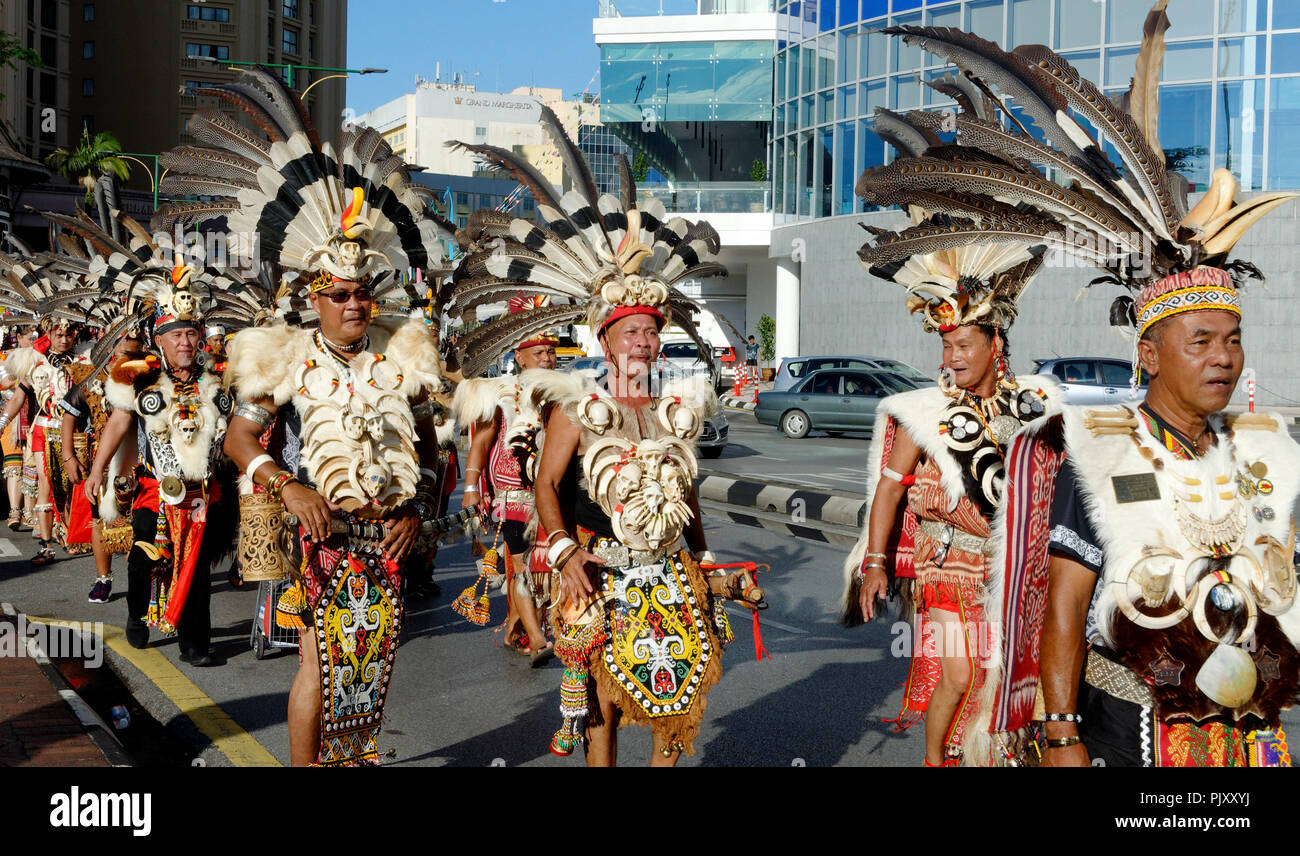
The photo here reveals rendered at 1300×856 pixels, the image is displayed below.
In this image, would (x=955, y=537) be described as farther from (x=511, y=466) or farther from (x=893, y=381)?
(x=893, y=381)

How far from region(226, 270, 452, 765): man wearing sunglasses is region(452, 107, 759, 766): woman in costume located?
485mm

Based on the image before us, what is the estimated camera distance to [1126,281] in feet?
11.3

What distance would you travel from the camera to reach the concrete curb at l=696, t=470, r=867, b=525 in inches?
507

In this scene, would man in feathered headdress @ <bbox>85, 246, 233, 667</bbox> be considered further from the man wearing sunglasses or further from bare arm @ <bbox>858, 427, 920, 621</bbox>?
bare arm @ <bbox>858, 427, 920, 621</bbox>

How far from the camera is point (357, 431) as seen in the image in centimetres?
474

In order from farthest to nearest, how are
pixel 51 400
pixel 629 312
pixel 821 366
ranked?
pixel 821 366
pixel 51 400
pixel 629 312

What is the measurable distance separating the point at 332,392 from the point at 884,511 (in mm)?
2328

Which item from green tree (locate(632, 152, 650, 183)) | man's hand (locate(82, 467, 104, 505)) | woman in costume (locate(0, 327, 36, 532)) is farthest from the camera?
green tree (locate(632, 152, 650, 183))

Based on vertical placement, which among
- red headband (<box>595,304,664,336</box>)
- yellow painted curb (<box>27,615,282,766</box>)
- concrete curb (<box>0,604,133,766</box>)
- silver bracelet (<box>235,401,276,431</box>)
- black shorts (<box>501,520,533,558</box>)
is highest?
red headband (<box>595,304,664,336</box>)

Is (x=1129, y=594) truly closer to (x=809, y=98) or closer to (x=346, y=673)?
(x=346, y=673)

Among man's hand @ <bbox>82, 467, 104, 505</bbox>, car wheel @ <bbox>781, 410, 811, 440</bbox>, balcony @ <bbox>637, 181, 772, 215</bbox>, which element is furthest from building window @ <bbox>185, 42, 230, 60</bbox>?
man's hand @ <bbox>82, 467, 104, 505</bbox>

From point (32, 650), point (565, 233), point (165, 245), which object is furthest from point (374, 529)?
point (165, 245)

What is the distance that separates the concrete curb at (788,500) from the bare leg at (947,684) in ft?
21.7

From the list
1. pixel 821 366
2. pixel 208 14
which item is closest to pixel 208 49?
pixel 208 14
